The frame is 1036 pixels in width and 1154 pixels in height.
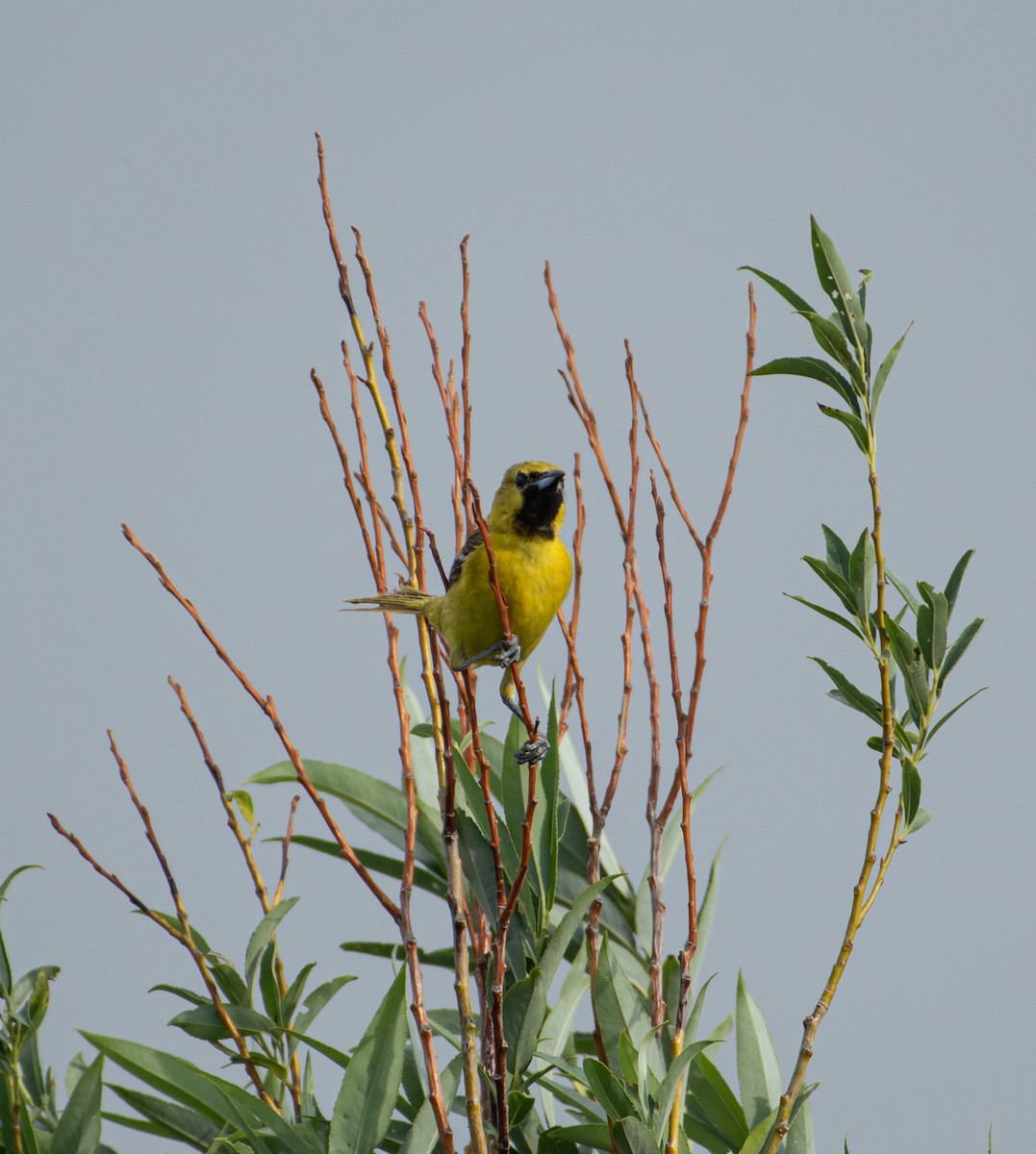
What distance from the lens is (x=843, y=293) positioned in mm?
1045

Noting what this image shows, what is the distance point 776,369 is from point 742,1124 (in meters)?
0.67

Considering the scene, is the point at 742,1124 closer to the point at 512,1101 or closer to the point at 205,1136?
the point at 512,1101

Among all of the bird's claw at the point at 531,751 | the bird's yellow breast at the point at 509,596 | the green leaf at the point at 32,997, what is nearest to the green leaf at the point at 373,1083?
the bird's claw at the point at 531,751

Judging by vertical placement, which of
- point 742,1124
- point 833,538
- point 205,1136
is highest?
point 833,538

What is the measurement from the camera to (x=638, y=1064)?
1.00 m

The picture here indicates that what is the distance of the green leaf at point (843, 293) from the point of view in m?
1.04

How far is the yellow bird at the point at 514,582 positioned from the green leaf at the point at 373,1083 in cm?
55

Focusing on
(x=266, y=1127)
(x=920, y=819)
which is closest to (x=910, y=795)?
(x=920, y=819)

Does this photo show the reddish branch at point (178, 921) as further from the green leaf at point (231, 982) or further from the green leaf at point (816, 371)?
the green leaf at point (816, 371)

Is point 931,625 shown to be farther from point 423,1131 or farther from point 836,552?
point 423,1131

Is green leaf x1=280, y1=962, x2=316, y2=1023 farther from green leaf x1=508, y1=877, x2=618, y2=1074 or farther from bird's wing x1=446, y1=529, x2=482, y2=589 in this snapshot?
bird's wing x1=446, y1=529, x2=482, y2=589

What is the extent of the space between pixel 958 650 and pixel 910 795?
13 centimetres

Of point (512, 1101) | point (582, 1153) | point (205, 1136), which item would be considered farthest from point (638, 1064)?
point (205, 1136)

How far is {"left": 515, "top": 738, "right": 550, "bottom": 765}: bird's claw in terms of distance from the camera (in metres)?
1.26
